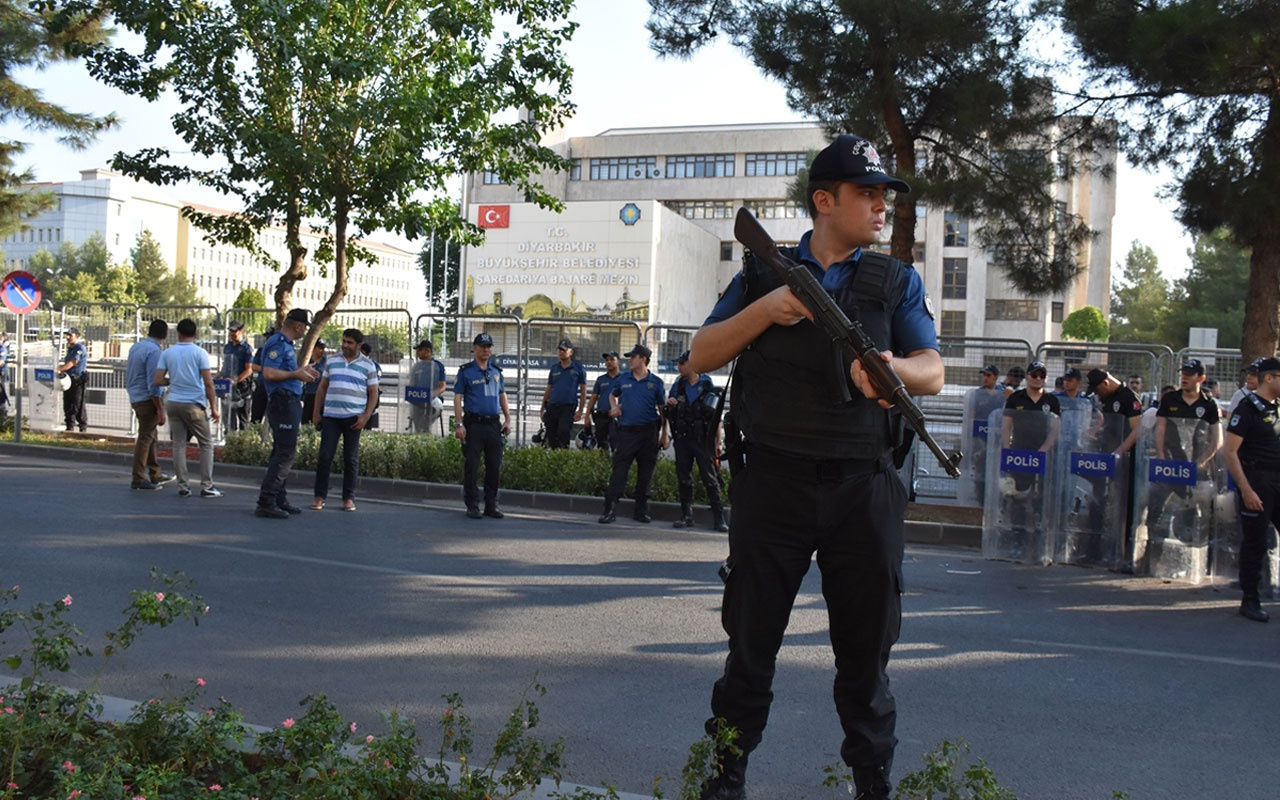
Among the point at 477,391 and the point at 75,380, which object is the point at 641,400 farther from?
the point at 75,380

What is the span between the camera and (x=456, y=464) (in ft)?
46.1

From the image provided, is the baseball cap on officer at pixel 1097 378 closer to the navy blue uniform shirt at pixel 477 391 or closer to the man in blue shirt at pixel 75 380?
the navy blue uniform shirt at pixel 477 391

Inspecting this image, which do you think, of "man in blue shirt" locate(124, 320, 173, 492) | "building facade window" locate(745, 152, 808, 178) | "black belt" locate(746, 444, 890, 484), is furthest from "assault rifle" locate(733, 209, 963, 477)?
"building facade window" locate(745, 152, 808, 178)

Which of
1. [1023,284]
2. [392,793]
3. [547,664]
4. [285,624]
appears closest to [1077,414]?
[1023,284]

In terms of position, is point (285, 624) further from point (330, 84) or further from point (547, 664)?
point (330, 84)

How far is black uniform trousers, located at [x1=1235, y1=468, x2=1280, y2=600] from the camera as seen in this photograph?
8148 millimetres

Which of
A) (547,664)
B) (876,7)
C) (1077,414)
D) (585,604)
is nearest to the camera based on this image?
(547,664)

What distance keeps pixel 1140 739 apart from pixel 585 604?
11.6 feet

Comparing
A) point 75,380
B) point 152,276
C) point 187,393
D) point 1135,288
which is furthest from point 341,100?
point 1135,288

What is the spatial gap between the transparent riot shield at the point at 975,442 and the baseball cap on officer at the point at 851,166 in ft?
33.2

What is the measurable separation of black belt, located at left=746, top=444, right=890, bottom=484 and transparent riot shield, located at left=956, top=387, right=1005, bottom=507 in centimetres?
1013

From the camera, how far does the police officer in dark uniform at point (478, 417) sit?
11.5 metres

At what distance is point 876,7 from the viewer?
13141 mm

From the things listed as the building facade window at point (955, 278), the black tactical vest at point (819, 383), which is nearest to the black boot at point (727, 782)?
the black tactical vest at point (819, 383)
